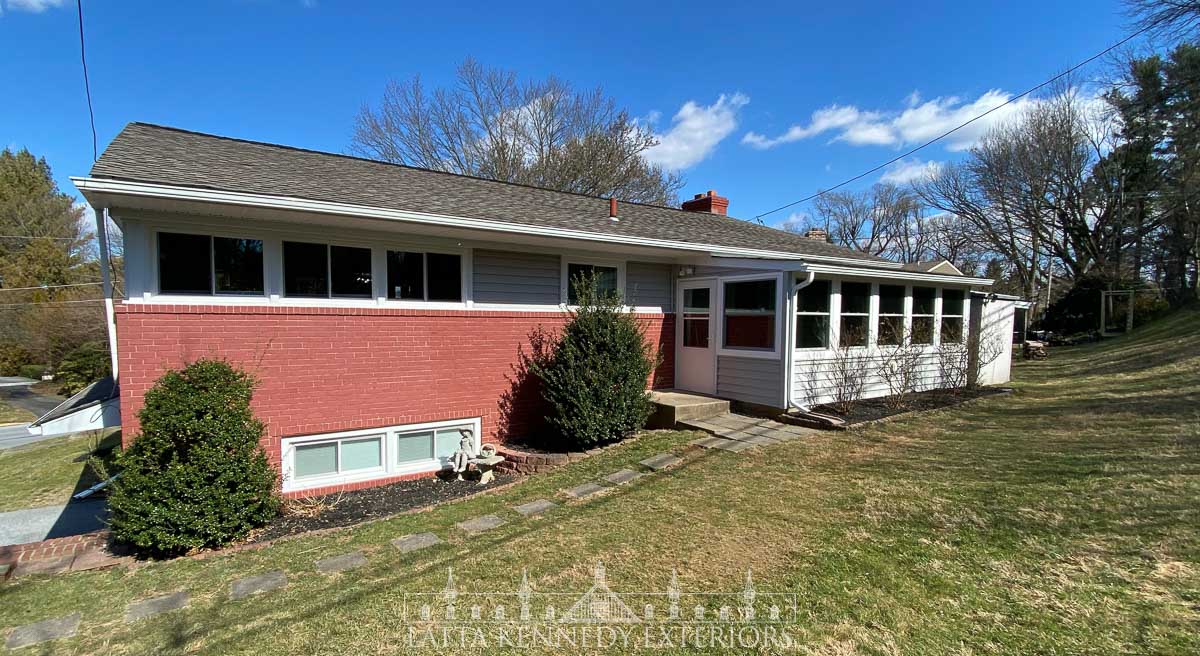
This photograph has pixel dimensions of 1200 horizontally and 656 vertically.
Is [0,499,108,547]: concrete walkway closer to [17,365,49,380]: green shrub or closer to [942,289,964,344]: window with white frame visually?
[942,289,964,344]: window with white frame

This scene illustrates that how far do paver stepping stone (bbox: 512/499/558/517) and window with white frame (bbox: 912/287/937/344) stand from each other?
789 cm

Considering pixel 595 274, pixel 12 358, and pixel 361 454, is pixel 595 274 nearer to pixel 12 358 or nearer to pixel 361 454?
pixel 361 454

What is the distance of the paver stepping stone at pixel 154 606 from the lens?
3.26m

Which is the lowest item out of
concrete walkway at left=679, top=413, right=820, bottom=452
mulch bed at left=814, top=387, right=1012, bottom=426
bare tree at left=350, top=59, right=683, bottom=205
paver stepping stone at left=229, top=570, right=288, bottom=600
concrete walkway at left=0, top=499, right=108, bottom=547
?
concrete walkway at left=0, top=499, right=108, bottom=547

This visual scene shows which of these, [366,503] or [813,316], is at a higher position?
[813,316]

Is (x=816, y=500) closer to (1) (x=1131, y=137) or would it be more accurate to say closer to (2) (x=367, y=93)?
(2) (x=367, y=93)

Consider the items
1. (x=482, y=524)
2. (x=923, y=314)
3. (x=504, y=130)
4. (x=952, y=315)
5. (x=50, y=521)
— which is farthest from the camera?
(x=504, y=130)

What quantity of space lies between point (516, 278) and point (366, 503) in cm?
360

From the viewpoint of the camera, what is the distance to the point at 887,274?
8.45 metres

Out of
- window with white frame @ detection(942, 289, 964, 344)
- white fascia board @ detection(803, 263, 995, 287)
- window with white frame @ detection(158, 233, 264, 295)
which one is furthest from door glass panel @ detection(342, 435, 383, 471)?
window with white frame @ detection(942, 289, 964, 344)

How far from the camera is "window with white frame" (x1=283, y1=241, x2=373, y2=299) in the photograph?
5.93 metres

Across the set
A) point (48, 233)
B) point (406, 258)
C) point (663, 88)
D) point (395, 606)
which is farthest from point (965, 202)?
point (48, 233)

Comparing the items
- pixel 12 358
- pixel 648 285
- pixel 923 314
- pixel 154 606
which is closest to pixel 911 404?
pixel 923 314

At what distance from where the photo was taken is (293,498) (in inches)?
234
